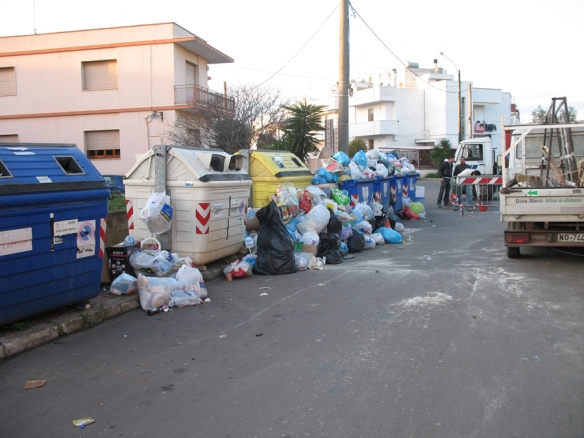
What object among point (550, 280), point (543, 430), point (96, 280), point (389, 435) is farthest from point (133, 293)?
point (550, 280)

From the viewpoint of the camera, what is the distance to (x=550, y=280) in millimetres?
A: 7344

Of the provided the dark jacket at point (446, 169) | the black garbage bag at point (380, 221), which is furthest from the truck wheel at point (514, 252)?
the dark jacket at point (446, 169)

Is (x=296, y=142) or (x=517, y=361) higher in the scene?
(x=296, y=142)

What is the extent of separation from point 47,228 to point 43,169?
0.61 m

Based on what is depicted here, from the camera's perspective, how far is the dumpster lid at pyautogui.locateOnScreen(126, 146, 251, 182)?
7.75m

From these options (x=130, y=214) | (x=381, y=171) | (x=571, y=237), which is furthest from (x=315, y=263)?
(x=381, y=171)

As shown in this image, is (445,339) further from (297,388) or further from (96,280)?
(96,280)

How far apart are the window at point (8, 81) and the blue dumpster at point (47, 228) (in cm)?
2428

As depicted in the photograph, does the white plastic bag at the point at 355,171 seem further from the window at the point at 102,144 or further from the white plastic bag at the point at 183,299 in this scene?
the window at the point at 102,144

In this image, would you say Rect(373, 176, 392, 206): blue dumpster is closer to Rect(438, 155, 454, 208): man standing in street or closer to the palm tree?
Rect(438, 155, 454, 208): man standing in street

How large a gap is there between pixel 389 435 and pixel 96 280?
3885mm

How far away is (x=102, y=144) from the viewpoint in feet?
87.2

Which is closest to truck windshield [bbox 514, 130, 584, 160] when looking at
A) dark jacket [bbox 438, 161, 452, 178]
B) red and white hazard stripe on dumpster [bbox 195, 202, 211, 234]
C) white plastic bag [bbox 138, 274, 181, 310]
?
red and white hazard stripe on dumpster [bbox 195, 202, 211, 234]

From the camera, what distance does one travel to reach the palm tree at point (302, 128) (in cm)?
1914
